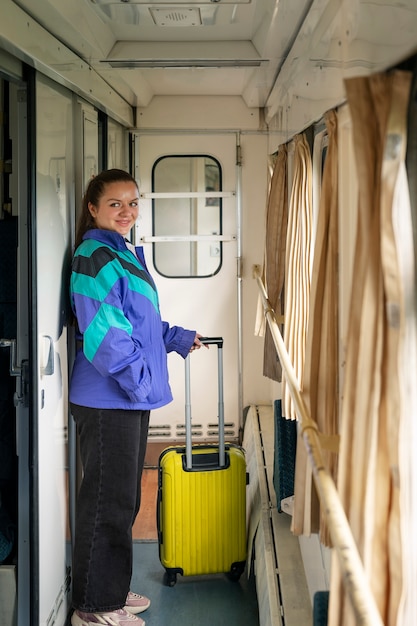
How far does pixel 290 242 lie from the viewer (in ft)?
10.3

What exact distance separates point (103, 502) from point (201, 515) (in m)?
0.70

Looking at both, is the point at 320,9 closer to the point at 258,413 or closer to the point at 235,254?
the point at 235,254

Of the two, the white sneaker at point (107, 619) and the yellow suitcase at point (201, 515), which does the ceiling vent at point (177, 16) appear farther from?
the white sneaker at point (107, 619)

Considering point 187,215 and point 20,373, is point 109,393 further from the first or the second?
point 187,215

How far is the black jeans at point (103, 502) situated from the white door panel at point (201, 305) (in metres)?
2.39

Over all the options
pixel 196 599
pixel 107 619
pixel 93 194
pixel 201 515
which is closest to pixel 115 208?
pixel 93 194

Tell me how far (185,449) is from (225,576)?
2.62 ft

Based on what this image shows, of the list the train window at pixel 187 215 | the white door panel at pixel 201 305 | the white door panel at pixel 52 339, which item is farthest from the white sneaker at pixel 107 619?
the train window at pixel 187 215

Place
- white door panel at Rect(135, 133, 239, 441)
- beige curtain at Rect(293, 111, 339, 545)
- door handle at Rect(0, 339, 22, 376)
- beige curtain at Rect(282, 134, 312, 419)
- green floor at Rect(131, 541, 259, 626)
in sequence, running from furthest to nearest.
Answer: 1. white door panel at Rect(135, 133, 239, 441)
2. green floor at Rect(131, 541, 259, 626)
3. beige curtain at Rect(282, 134, 312, 419)
4. door handle at Rect(0, 339, 22, 376)
5. beige curtain at Rect(293, 111, 339, 545)

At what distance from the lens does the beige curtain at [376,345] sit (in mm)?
1255

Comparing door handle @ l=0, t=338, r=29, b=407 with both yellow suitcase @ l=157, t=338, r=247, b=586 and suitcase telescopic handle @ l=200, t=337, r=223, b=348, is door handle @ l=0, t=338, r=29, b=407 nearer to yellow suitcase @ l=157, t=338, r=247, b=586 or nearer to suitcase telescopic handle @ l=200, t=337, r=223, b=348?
yellow suitcase @ l=157, t=338, r=247, b=586


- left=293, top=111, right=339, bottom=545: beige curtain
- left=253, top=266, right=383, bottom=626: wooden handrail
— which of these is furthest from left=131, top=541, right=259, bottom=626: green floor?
left=253, top=266, right=383, bottom=626: wooden handrail

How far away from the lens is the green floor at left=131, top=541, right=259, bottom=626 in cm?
326

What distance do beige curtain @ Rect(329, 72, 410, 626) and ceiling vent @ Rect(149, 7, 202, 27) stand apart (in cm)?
213
